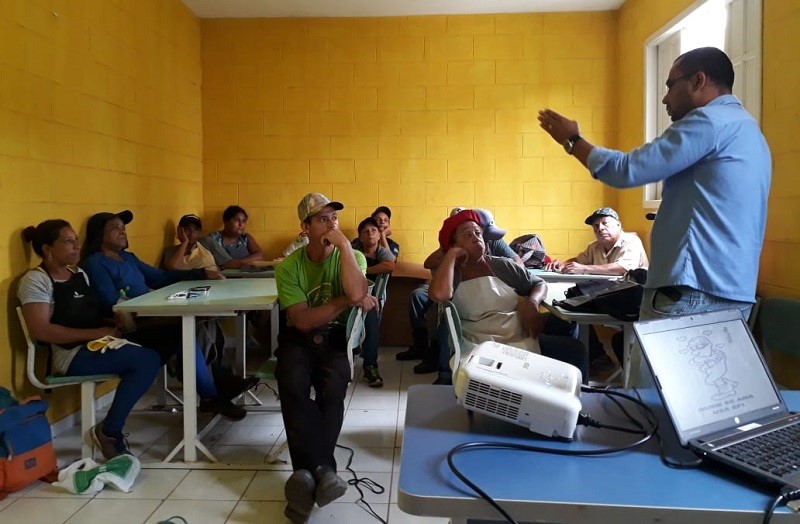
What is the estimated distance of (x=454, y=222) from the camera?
3.00 metres

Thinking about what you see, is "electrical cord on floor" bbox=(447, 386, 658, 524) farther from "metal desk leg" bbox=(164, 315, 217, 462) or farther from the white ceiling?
the white ceiling

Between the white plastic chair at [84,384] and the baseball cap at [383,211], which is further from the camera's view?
the baseball cap at [383,211]

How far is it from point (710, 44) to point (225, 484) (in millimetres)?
3778

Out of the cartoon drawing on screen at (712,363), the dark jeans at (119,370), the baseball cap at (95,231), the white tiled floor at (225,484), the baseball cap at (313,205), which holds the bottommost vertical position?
the white tiled floor at (225,484)

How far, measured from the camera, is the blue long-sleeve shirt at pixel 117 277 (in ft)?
10.5

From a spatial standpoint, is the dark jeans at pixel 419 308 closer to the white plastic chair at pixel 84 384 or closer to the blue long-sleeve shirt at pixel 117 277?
the blue long-sleeve shirt at pixel 117 277

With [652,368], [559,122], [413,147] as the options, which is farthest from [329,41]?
[652,368]

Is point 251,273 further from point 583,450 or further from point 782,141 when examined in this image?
point 583,450

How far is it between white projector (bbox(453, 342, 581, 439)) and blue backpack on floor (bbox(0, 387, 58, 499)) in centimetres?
223

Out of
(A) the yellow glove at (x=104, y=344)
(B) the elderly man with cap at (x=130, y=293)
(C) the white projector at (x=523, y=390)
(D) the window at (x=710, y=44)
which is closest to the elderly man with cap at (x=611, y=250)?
(D) the window at (x=710, y=44)

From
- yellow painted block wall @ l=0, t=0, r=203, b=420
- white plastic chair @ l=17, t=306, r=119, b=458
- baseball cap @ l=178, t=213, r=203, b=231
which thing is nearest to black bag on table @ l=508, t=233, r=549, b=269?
baseball cap @ l=178, t=213, r=203, b=231

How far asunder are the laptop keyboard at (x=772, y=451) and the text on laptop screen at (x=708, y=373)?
0.07 metres

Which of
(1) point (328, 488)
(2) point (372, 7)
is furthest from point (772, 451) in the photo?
(2) point (372, 7)

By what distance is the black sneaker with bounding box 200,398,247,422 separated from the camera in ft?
10.6
